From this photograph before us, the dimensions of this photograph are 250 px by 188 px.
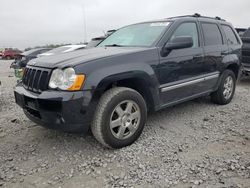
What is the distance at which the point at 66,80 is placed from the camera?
3031mm

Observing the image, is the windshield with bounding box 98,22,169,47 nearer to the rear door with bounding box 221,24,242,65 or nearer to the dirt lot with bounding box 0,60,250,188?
the dirt lot with bounding box 0,60,250,188

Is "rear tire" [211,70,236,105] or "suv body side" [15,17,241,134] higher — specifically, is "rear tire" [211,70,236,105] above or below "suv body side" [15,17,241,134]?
below

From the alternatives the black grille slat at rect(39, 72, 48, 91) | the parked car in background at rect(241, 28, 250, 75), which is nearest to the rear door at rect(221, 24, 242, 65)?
the parked car in background at rect(241, 28, 250, 75)

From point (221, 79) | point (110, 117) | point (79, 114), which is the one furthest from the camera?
point (221, 79)

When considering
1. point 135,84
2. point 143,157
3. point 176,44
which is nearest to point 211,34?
point 176,44

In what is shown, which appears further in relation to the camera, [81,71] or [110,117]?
[110,117]

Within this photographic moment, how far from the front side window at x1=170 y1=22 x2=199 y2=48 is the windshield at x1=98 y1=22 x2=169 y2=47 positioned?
229 mm

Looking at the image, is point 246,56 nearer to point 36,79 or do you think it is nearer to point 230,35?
point 230,35

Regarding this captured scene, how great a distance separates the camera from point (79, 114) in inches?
118

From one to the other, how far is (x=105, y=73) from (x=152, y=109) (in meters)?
1.06

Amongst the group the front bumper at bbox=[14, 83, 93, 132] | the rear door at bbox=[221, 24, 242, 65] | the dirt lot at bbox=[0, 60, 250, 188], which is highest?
the rear door at bbox=[221, 24, 242, 65]

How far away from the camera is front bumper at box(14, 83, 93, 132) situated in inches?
116

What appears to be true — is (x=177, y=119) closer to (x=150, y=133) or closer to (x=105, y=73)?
(x=150, y=133)

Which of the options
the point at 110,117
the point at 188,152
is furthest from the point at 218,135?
the point at 110,117
